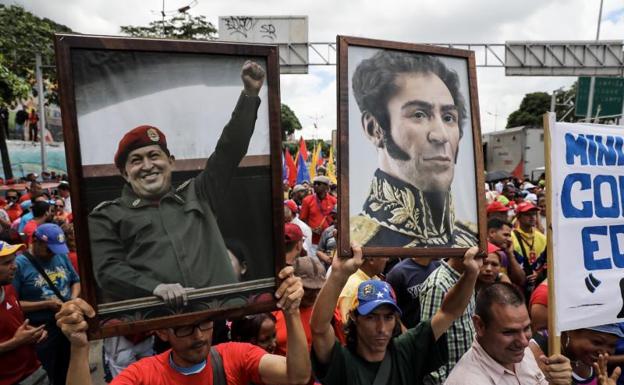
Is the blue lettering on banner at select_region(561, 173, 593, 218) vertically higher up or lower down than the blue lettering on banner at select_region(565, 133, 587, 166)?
lower down

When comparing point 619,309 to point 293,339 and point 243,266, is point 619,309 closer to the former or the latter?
point 293,339

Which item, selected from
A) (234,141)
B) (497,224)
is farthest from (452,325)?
(497,224)

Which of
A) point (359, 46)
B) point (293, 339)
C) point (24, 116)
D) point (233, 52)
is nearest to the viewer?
point (233, 52)

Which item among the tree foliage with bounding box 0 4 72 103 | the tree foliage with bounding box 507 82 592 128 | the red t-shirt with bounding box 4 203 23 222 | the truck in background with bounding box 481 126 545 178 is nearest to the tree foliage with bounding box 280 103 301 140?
the tree foliage with bounding box 507 82 592 128

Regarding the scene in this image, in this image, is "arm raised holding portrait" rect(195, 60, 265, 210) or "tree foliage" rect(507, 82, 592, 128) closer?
"arm raised holding portrait" rect(195, 60, 265, 210)

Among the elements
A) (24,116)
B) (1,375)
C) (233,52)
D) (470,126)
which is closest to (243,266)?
(233,52)

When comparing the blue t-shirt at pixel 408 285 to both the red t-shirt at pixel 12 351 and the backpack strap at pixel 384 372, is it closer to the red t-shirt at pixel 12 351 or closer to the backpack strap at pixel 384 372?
the backpack strap at pixel 384 372

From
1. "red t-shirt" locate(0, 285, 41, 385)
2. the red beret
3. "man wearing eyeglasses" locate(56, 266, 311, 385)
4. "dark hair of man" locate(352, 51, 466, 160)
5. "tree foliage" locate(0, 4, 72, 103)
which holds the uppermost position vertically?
"tree foliage" locate(0, 4, 72, 103)

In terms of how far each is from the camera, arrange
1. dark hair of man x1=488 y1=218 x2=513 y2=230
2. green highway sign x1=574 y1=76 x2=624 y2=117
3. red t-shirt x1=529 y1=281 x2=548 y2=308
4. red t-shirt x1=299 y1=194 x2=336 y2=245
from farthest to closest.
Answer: green highway sign x1=574 y1=76 x2=624 y2=117, red t-shirt x1=299 y1=194 x2=336 y2=245, dark hair of man x1=488 y1=218 x2=513 y2=230, red t-shirt x1=529 y1=281 x2=548 y2=308

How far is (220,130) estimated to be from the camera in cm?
193

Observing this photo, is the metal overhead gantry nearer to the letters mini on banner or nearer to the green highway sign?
the green highway sign

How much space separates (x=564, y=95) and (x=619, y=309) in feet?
197

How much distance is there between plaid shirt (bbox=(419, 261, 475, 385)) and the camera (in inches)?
110

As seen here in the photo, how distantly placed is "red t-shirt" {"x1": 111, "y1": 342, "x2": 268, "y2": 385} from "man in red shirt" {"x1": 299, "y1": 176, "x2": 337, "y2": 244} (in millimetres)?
5610
